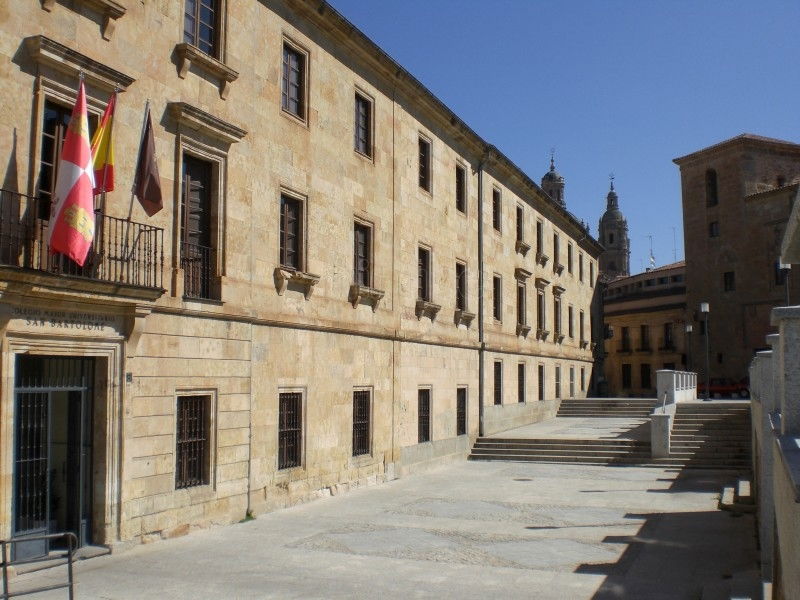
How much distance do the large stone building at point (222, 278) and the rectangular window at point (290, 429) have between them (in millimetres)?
43

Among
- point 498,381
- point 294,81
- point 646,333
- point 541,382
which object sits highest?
point 294,81

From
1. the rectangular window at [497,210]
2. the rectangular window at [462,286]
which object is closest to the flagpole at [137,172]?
the rectangular window at [462,286]

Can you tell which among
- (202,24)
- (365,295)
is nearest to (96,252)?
(202,24)

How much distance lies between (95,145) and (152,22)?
9.42ft

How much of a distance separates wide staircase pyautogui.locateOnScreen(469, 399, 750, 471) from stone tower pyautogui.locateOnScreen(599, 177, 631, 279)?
3396 inches

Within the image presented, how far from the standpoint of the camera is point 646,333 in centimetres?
6944

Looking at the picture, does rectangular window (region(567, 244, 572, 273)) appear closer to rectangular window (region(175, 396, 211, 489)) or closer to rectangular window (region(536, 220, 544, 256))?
rectangular window (region(536, 220, 544, 256))

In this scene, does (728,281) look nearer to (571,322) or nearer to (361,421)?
(571,322)

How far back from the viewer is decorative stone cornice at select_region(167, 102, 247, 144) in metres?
13.1

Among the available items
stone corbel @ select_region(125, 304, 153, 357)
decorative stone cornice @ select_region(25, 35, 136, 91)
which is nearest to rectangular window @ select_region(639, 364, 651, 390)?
stone corbel @ select_region(125, 304, 153, 357)

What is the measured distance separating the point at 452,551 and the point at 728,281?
46379mm

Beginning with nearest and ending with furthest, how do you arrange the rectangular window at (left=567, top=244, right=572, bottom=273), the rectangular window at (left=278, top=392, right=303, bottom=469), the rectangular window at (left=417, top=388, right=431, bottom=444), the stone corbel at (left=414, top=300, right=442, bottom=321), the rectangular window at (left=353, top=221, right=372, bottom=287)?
1. the rectangular window at (left=278, top=392, right=303, bottom=469)
2. the rectangular window at (left=353, top=221, right=372, bottom=287)
3. the stone corbel at (left=414, top=300, right=442, bottom=321)
4. the rectangular window at (left=417, top=388, right=431, bottom=444)
5. the rectangular window at (left=567, top=244, right=572, bottom=273)

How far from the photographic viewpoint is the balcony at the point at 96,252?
33.4ft

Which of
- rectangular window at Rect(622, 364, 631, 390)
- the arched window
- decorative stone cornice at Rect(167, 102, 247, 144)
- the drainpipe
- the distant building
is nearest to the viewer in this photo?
decorative stone cornice at Rect(167, 102, 247, 144)
